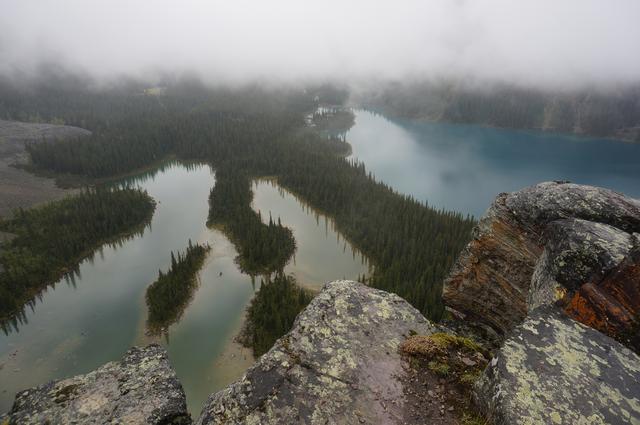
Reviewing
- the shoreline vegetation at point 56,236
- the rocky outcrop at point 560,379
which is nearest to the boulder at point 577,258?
the rocky outcrop at point 560,379

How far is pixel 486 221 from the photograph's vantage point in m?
10.5

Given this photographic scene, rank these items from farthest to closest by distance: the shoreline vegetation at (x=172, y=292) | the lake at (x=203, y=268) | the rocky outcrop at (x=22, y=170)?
the rocky outcrop at (x=22, y=170) → the shoreline vegetation at (x=172, y=292) → the lake at (x=203, y=268)

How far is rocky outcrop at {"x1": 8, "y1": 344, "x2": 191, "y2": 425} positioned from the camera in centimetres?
848

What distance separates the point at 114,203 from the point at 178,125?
6867 centimetres

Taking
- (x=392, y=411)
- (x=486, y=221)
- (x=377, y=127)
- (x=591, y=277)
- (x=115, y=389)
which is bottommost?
(x=377, y=127)

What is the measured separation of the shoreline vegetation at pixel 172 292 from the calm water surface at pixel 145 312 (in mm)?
948

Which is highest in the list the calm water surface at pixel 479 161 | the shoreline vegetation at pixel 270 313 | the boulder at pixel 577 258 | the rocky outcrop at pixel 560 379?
the boulder at pixel 577 258

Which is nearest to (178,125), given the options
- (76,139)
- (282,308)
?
(76,139)

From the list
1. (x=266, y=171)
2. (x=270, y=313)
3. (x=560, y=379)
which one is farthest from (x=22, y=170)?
(x=560, y=379)

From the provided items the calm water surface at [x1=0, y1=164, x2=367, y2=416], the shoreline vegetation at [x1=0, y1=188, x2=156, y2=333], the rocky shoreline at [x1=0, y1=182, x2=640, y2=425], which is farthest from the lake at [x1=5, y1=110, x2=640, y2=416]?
the rocky shoreline at [x1=0, y1=182, x2=640, y2=425]

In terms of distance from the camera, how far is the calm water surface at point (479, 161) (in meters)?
92.2

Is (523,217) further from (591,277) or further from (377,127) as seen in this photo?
(377,127)

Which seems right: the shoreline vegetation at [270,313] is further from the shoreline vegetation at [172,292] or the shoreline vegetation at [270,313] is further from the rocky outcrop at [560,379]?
the rocky outcrop at [560,379]

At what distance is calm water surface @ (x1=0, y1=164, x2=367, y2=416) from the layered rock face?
2632 centimetres
